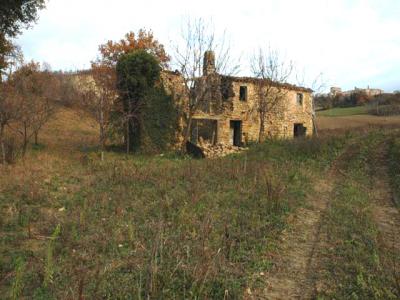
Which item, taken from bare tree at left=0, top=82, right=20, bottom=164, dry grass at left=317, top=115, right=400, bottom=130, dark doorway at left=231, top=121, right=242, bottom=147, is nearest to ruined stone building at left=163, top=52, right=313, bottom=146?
dark doorway at left=231, top=121, right=242, bottom=147

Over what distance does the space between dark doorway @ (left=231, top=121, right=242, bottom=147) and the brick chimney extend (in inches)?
210

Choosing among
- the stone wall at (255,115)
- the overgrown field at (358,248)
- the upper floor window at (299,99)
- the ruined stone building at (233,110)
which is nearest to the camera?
the overgrown field at (358,248)

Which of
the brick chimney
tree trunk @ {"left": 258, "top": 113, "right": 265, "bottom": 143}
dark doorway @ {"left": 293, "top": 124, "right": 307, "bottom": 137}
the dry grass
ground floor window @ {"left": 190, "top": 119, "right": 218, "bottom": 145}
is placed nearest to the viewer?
the brick chimney

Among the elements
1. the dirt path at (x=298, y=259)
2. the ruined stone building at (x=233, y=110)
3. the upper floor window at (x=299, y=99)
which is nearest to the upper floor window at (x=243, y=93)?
the ruined stone building at (x=233, y=110)

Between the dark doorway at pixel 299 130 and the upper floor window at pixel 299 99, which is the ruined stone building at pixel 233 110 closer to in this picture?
the upper floor window at pixel 299 99

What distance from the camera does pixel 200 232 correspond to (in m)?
5.97

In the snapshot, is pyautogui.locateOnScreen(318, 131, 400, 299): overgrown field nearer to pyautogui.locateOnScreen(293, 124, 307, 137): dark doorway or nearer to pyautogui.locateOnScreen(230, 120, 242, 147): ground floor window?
pyautogui.locateOnScreen(230, 120, 242, 147): ground floor window

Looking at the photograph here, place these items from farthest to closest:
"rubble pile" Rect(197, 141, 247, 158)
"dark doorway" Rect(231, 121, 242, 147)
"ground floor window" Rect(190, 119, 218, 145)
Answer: "dark doorway" Rect(231, 121, 242, 147)
"ground floor window" Rect(190, 119, 218, 145)
"rubble pile" Rect(197, 141, 247, 158)

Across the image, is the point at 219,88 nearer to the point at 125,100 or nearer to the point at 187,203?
the point at 125,100

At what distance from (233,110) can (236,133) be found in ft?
6.60

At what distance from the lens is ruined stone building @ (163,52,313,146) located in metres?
19.4

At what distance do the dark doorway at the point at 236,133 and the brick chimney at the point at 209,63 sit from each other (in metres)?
5.33

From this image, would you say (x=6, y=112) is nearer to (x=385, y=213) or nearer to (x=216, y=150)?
(x=216, y=150)

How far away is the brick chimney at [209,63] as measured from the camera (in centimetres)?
1898
